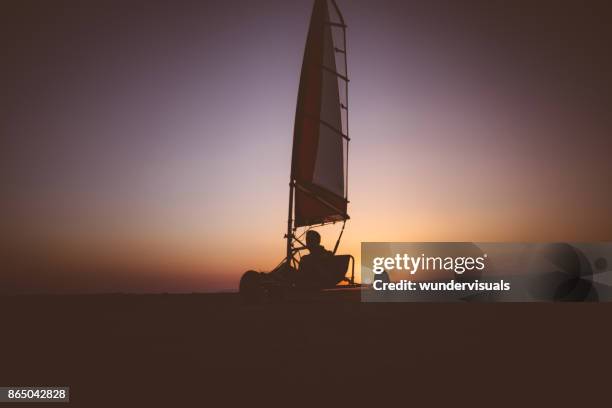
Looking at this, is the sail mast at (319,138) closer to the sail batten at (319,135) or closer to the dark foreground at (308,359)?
the sail batten at (319,135)

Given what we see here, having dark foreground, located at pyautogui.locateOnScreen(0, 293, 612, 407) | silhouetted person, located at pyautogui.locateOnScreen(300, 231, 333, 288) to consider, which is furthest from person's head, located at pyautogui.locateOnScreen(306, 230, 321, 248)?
dark foreground, located at pyautogui.locateOnScreen(0, 293, 612, 407)

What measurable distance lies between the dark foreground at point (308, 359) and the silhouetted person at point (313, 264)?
3780mm

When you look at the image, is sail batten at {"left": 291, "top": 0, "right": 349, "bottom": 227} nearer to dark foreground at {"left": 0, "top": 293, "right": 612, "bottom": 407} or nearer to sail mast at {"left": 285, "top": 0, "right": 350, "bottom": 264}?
sail mast at {"left": 285, "top": 0, "right": 350, "bottom": 264}

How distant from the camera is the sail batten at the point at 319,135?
59.6 feet

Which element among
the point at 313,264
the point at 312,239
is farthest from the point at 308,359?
the point at 312,239

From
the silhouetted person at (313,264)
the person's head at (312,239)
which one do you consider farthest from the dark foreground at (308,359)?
the person's head at (312,239)

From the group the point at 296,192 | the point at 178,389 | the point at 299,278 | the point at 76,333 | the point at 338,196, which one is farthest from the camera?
the point at 338,196

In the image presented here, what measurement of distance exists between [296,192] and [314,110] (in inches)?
123

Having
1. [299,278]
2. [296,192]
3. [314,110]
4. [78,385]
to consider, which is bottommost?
[78,385]

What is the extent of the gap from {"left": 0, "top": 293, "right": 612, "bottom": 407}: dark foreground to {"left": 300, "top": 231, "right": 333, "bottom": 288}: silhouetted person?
378 centimetres

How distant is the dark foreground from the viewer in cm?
515

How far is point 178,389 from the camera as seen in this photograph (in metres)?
5.38

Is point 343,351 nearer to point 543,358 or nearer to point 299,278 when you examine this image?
point 543,358

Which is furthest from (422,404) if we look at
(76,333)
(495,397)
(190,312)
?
(190,312)
